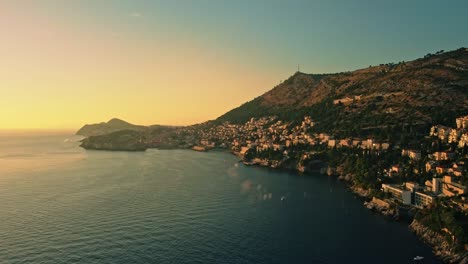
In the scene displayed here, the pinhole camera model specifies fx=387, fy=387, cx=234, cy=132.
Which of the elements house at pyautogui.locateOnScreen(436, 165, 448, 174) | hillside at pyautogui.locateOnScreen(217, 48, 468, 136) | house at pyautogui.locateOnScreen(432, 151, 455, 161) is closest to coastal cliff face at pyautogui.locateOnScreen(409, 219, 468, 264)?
house at pyautogui.locateOnScreen(436, 165, 448, 174)

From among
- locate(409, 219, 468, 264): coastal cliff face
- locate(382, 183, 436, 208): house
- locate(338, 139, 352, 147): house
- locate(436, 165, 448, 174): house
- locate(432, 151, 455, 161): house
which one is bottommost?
locate(409, 219, 468, 264): coastal cliff face

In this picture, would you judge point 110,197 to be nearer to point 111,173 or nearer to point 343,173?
point 111,173

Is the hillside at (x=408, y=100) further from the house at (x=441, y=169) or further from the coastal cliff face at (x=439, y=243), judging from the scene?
the coastal cliff face at (x=439, y=243)

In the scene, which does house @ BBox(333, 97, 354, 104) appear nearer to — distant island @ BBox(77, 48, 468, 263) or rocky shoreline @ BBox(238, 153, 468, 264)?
distant island @ BBox(77, 48, 468, 263)

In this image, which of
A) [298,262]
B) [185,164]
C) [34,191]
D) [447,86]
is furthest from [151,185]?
[447,86]

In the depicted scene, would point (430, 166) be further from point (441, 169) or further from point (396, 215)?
point (396, 215)

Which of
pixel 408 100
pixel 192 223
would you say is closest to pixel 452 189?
pixel 192 223
